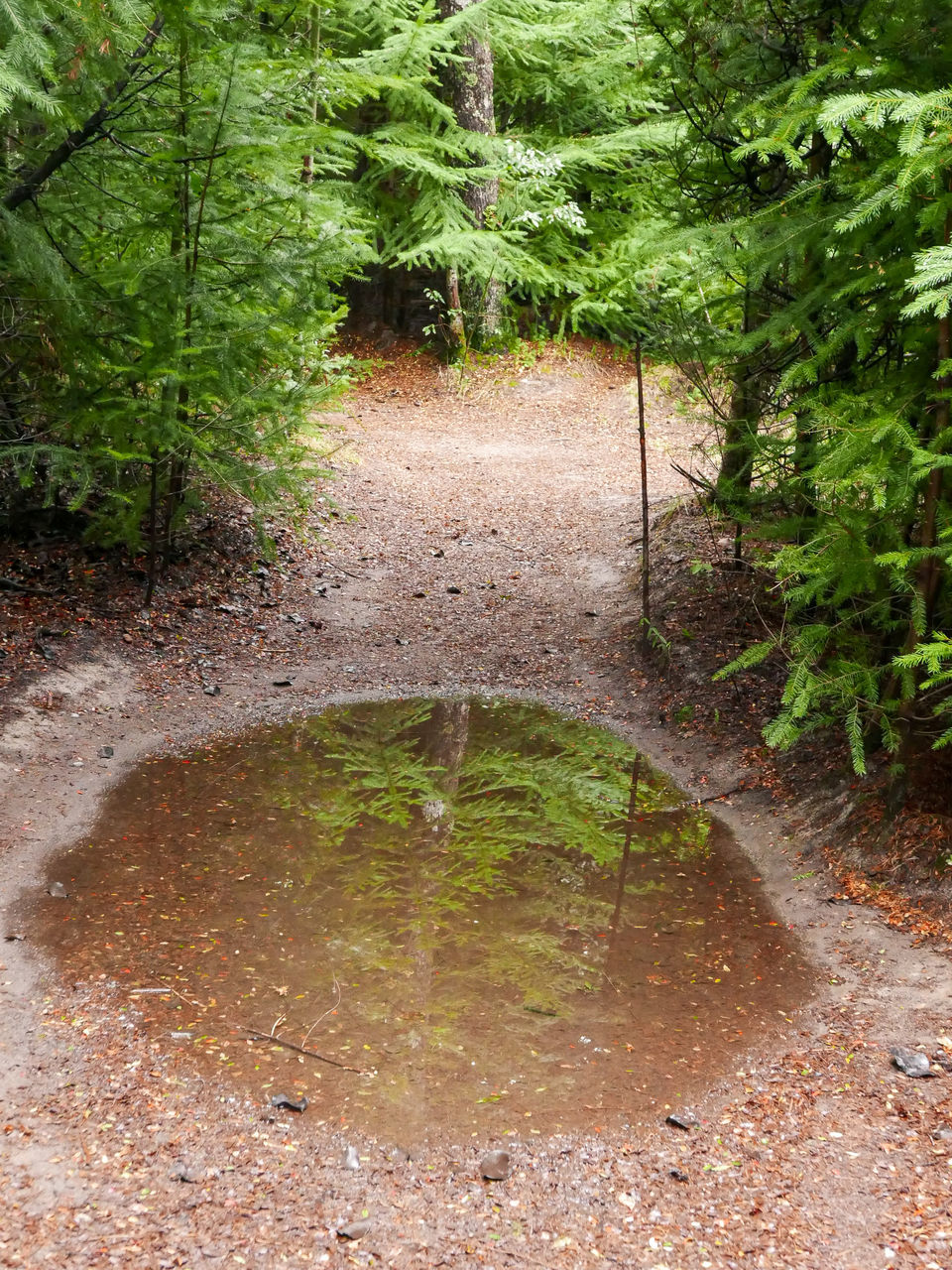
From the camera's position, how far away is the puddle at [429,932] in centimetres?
448

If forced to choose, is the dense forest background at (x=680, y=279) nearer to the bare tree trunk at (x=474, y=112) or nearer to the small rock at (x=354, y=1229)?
the small rock at (x=354, y=1229)

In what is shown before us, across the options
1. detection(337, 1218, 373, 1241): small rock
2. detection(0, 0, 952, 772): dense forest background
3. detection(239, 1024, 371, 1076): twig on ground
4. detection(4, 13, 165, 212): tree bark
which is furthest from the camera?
detection(4, 13, 165, 212): tree bark

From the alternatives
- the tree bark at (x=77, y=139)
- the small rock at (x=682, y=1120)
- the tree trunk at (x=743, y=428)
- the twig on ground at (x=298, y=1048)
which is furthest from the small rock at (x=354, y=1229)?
the tree bark at (x=77, y=139)

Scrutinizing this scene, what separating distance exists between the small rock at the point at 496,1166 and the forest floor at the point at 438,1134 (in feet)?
0.12

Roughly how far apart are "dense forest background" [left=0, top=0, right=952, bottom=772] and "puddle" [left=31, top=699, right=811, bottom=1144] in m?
1.41

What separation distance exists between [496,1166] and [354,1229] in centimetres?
61

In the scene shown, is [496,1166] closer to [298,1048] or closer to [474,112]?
[298,1048]

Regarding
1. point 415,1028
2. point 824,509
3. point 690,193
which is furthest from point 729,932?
point 690,193

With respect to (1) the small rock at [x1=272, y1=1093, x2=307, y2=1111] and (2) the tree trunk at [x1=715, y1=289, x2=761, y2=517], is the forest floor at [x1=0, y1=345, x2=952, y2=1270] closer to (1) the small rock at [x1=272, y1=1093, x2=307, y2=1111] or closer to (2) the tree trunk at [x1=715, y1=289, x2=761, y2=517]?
(1) the small rock at [x1=272, y1=1093, x2=307, y2=1111]

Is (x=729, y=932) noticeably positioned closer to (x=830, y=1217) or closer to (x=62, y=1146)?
(x=830, y=1217)

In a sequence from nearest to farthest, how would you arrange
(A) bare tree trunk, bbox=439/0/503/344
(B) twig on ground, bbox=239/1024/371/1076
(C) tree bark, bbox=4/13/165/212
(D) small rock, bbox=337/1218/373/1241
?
(D) small rock, bbox=337/1218/373/1241 < (B) twig on ground, bbox=239/1024/371/1076 < (C) tree bark, bbox=4/13/165/212 < (A) bare tree trunk, bbox=439/0/503/344

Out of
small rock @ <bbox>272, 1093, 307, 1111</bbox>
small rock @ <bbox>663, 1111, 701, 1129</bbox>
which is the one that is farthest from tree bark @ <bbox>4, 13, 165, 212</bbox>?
small rock @ <bbox>663, 1111, 701, 1129</bbox>

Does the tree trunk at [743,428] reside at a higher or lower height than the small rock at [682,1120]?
higher

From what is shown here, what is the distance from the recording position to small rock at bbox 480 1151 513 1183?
12.8 feet
